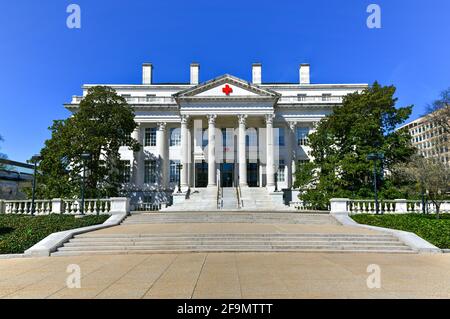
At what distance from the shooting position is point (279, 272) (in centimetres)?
859

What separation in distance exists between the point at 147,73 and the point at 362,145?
112 ft

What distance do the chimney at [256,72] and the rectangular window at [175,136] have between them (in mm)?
14816

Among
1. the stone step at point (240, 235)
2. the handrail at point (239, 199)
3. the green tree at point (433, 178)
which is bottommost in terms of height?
the stone step at point (240, 235)

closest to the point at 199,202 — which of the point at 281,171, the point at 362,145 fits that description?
the point at 281,171

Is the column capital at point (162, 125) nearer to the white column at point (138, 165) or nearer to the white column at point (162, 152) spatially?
the white column at point (162, 152)

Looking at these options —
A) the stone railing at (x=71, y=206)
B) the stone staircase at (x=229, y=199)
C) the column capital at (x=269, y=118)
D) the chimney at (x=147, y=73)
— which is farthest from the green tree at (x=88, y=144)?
the column capital at (x=269, y=118)

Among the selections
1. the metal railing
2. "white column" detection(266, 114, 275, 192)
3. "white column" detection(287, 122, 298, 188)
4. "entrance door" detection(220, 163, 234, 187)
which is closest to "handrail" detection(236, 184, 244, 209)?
"white column" detection(266, 114, 275, 192)

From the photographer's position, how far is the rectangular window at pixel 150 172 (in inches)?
1687

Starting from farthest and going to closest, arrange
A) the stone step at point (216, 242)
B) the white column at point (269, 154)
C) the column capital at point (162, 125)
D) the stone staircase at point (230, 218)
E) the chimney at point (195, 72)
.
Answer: the chimney at point (195, 72) < the column capital at point (162, 125) < the white column at point (269, 154) < the stone staircase at point (230, 218) < the stone step at point (216, 242)

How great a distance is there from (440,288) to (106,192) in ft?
99.8

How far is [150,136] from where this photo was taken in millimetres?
44031

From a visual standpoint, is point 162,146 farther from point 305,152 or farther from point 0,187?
point 0,187
